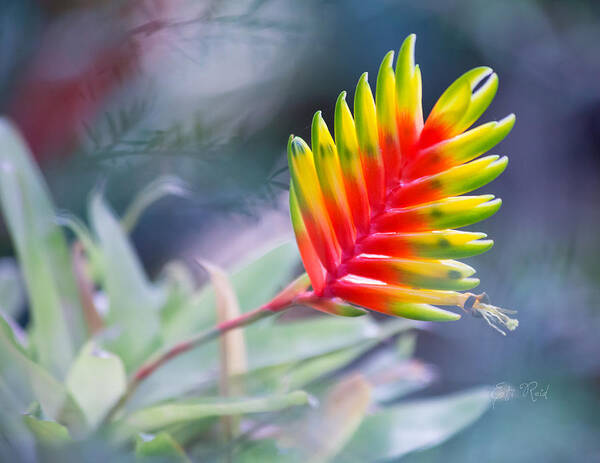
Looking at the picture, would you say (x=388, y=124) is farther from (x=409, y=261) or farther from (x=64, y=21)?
(x=64, y=21)

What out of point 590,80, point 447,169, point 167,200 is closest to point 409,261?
point 447,169

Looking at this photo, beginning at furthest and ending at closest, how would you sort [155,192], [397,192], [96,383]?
1. [155,192]
2. [96,383]
3. [397,192]

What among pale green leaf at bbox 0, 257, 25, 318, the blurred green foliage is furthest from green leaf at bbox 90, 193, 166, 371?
pale green leaf at bbox 0, 257, 25, 318

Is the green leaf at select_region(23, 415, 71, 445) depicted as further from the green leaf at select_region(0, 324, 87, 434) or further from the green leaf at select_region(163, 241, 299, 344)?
the green leaf at select_region(163, 241, 299, 344)

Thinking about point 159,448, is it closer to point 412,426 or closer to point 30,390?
point 30,390

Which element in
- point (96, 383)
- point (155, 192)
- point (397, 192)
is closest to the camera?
point (397, 192)

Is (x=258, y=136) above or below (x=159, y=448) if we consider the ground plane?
above

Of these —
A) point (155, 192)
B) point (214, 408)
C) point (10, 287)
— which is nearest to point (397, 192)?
point (214, 408)
